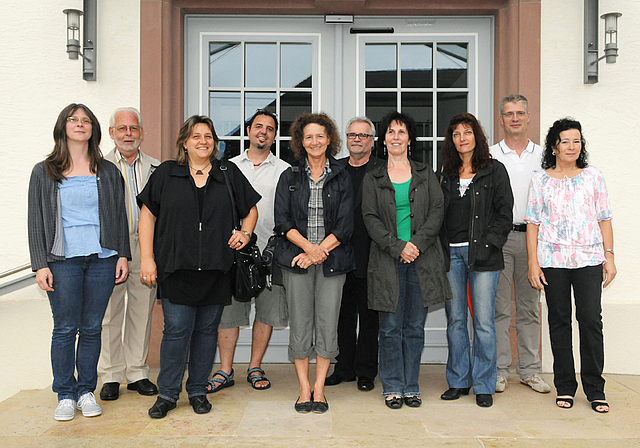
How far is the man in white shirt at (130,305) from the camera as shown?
3861mm

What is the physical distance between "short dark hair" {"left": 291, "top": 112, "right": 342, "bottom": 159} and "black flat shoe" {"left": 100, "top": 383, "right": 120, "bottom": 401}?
1.93 meters

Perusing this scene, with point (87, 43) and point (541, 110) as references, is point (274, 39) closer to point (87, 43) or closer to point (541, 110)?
point (87, 43)

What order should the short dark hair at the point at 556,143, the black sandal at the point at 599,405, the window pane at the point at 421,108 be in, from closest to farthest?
the black sandal at the point at 599,405 < the short dark hair at the point at 556,143 < the window pane at the point at 421,108

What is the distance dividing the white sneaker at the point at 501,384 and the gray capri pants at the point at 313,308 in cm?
121

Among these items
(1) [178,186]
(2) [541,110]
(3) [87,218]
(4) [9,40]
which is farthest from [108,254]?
(2) [541,110]

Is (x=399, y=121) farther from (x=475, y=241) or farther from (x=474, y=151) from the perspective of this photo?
(x=475, y=241)

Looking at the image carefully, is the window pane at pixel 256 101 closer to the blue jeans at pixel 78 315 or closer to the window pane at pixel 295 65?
the window pane at pixel 295 65

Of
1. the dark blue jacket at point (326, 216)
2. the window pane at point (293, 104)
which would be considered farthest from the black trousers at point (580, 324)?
the window pane at point (293, 104)

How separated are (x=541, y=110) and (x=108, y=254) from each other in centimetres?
345

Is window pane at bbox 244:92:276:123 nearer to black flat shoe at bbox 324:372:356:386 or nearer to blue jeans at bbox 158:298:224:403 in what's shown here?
blue jeans at bbox 158:298:224:403

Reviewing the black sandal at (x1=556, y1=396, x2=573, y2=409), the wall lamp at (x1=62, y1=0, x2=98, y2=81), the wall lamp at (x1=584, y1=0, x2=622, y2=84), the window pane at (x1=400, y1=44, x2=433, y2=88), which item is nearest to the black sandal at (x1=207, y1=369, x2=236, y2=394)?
the black sandal at (x1=556, y1=396, x2=573, y2=409)

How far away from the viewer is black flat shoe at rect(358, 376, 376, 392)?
3.96 meters

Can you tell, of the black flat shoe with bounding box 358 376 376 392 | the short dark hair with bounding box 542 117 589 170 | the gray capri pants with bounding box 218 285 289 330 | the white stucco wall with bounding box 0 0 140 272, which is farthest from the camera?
the white stucco wall with bounding box 0 0 140 272

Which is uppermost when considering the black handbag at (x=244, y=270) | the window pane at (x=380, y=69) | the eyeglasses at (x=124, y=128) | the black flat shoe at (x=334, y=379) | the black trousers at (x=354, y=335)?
the window pane at (x=380, y=69)
